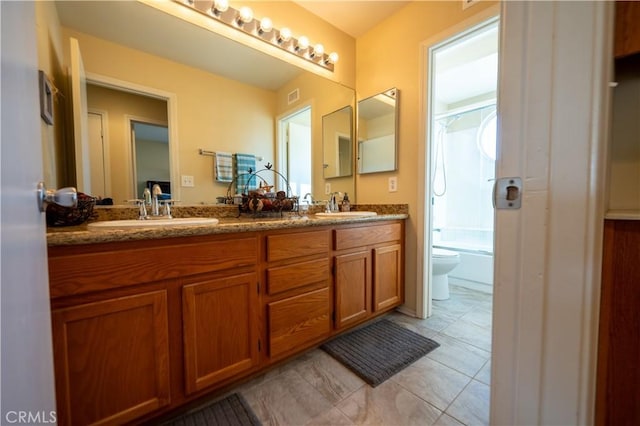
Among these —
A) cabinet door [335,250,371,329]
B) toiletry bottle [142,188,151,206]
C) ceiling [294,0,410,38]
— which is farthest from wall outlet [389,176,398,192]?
toiletry bottle [142,188,151,206]

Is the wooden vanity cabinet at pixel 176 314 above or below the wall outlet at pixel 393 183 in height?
below

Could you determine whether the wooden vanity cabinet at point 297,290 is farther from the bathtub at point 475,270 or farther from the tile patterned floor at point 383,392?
the bathtub at point 475,270

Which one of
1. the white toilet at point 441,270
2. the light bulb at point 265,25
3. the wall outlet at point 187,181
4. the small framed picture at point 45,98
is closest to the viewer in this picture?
the small framed picture at point 45,98

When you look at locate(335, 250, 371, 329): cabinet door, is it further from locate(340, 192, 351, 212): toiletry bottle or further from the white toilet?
the white toilet

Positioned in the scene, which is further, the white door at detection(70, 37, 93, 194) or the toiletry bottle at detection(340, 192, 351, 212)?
the toiletry bottle at detection(340, 192, 351, 212)

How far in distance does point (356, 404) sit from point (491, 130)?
3397 millimetres

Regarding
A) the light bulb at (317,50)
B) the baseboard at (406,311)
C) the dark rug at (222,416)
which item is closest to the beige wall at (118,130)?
the dark rug at (222,416)

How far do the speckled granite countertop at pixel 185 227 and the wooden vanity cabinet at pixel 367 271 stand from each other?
0.36 feet

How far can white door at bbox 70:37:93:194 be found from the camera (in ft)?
3.99

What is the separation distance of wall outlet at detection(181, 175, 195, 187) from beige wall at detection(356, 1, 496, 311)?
1495mm

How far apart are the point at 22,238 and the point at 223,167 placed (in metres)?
1.28

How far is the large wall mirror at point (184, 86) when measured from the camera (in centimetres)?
129

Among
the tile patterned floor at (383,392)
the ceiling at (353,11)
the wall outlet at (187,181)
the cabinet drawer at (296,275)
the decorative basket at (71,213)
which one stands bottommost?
the tile patterned floor at (383,392)

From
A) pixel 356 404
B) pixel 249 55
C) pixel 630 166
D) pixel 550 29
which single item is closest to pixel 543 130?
pixel 550 29
